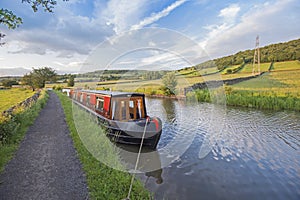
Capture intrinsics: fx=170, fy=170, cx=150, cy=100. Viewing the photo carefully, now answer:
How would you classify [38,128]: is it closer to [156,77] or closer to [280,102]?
[156,77]

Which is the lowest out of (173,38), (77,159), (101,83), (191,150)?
(191,150)

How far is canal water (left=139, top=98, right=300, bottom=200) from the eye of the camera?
4301 mm

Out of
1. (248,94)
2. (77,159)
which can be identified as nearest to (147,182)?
(77,159)

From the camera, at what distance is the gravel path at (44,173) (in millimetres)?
3064

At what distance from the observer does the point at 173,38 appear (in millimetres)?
7027

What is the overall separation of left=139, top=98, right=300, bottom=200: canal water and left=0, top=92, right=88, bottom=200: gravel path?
190 cm

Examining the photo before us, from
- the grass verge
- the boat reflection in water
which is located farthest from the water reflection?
the grass verge

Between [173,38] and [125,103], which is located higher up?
[173,38]

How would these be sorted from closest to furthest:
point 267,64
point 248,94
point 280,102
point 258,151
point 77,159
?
1. point 77,159
2. point 258,151
3. point 280,102
4. point 248,94
5. point 267,64

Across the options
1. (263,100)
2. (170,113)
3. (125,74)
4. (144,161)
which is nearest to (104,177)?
(144,161)

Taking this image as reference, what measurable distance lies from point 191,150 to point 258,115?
8.16 metres

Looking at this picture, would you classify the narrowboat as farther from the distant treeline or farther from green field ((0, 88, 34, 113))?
green field ((0, 88, 34, 113))

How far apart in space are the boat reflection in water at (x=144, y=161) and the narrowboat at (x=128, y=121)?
247mm

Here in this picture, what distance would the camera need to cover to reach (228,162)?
19.1 ft
